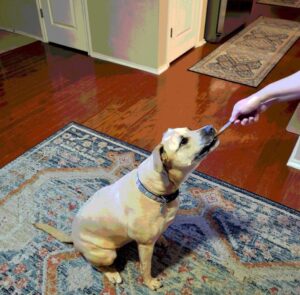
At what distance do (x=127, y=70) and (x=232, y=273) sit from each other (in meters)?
2.49

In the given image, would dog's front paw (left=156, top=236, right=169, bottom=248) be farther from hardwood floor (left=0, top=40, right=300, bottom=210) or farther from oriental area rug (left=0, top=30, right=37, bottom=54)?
oriental area rug (left=0, top=30, right=37, bottom=54)

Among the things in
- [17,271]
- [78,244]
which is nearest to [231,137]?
[78,244]

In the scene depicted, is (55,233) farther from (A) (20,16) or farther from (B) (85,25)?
(A) (20,16)

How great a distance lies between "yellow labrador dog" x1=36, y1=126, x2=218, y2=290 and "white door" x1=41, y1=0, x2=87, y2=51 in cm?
285

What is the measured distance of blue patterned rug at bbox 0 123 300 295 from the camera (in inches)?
57.5

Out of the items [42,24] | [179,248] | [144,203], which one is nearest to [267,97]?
[144,203]

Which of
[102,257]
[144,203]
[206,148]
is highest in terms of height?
[206,148]

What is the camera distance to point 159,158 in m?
1.09

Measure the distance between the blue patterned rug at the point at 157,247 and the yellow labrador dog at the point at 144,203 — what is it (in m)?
0.17

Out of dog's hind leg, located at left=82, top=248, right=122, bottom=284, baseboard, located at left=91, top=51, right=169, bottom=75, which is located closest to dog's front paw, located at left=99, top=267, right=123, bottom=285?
dog's hind leg, located at left=82, top=248, right=122, bottom=284

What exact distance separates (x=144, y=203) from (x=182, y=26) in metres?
2.83

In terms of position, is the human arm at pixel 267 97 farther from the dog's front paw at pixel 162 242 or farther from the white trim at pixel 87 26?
the white trim at pixel 87 26

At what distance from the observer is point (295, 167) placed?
2.12 meters

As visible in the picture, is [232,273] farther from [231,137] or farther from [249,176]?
[231,137]
